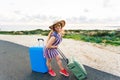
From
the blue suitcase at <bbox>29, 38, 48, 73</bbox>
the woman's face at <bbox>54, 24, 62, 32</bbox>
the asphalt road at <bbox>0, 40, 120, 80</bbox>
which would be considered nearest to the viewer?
the woman's face at <bbox>54, 24, 62, 32</bbox>

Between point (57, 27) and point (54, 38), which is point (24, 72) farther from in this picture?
point (57, 27)

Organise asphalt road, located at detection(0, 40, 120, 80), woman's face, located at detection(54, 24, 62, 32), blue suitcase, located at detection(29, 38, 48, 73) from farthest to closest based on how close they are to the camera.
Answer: blue suitcase, located at detection(29, 38, 48, 73) → asphalt road, located at detection(0, 40, 120, 80) → woman's face, located at detection(54, 24, 62, 32)

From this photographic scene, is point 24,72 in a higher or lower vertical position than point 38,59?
lower

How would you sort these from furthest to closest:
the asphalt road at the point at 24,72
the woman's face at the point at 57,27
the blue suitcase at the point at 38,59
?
A: the blue suitcase at the point at 38,59 < the asphalt road at the point at 24,72 < the woman's face at the point at 57,27

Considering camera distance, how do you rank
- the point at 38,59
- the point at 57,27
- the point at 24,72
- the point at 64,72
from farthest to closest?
the point at 24,72 < the point at 38,59 < the point at 64,72 < the point at 57,27

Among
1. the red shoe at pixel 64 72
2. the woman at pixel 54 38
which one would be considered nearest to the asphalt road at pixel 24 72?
the red shoe at pixel 64 72

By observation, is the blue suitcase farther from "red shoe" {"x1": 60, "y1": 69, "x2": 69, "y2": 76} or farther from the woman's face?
the woman's face

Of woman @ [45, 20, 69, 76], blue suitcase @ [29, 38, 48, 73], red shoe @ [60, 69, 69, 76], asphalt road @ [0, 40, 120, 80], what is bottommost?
asphalt road @ [0, 40, 120, 80]

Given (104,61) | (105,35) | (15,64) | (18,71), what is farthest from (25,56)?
(105,35)

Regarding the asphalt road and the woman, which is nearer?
the woman

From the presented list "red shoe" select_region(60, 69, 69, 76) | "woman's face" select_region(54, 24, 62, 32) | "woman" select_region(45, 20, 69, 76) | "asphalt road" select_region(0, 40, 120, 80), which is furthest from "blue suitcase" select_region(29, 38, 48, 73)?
"woman's face" select_region(54, 24, 62, 32)

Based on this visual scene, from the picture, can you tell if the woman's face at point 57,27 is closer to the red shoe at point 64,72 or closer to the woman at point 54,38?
the woman at point 54,38

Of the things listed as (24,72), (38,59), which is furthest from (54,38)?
(24,72)

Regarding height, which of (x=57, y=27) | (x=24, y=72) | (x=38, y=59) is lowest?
(x=24, y=72)
